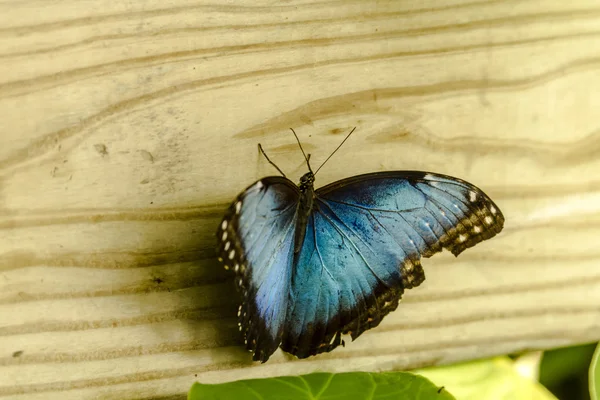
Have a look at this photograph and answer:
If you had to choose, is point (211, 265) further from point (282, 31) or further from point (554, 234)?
point (554, 234)

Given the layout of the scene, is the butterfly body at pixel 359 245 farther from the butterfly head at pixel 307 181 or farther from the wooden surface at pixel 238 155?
the wooden surface at pixel 238 155

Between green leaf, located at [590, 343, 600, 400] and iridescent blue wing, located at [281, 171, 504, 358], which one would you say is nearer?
iridescent blue wing, located at [281, 171, 504, 358]

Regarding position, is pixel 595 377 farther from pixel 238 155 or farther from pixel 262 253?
pixel 238 155

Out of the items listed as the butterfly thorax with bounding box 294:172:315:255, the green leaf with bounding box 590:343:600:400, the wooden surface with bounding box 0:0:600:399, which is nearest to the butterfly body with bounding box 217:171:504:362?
the butterfly thorax with bounding box 294:172:315:255

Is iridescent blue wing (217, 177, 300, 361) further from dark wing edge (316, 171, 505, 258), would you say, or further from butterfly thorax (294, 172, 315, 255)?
dark wing edge (316, 171, 505, 258)

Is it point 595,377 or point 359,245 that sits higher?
point 359,245

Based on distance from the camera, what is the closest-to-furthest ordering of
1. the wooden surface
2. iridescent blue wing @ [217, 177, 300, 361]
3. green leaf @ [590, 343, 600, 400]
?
iridescent blue wing @ [217, 177, 300, 361]
the wooden surface
green leaf @ [590, 343, 600, 400]

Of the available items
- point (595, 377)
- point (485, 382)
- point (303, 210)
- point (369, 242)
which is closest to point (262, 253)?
point (303, 210)
